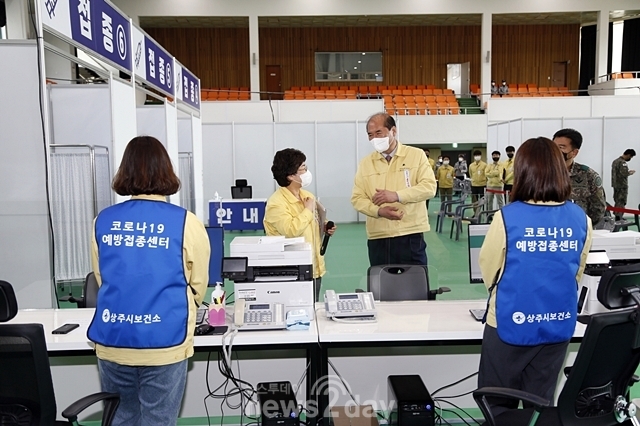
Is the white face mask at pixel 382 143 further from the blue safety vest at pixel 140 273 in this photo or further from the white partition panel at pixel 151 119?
the white partition panel at pixel 151 119

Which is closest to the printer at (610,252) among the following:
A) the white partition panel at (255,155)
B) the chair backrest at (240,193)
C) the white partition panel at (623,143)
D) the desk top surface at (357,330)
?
the desk top surface at (357,330)

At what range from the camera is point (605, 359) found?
1.87 meters

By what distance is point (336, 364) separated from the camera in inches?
120

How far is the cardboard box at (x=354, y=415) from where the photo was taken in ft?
9.19

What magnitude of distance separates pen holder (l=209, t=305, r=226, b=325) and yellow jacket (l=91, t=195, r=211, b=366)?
60 cm

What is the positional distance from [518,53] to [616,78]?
4703 millimetres

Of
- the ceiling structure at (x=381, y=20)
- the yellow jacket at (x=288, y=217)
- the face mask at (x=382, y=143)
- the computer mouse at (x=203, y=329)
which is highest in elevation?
the ceiling structure at (x=381, y=20)

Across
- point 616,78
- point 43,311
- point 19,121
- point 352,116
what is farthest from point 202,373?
point 616,78

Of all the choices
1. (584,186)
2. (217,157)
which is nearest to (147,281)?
(584,186)

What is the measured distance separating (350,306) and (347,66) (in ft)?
58.3

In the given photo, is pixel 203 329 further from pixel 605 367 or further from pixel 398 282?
pixel 605 367

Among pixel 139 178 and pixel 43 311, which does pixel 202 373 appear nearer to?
pixel 43 311

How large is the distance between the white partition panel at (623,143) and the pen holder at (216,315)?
438 inches

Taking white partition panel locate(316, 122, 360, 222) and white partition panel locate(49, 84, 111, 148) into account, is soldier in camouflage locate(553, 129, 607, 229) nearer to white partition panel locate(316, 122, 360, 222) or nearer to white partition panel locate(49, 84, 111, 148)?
white partition panel locate(49, 84, 111, 148)
